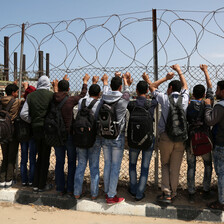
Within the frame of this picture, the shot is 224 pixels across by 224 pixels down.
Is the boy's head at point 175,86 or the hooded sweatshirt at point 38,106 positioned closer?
the boy's head at point 175,86

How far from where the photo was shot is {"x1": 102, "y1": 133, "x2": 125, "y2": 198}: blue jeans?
317cm

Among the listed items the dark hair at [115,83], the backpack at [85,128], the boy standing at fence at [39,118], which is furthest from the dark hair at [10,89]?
the dark hair at [115,83]

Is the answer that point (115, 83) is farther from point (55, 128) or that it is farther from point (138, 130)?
point (55, 128)

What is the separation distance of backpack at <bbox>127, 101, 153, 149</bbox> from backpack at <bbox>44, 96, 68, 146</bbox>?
2.97 ft

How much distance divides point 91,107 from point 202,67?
5.05 ft

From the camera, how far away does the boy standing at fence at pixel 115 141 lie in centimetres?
313

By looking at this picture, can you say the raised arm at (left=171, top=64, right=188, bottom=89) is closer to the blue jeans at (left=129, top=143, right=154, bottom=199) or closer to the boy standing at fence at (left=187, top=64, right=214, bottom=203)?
the boy standing at fence at (left=187, top=64, right=214, bottom=203)

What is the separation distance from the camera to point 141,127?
3.05 m

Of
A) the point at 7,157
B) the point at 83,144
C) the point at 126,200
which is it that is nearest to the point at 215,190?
the point at 126,200

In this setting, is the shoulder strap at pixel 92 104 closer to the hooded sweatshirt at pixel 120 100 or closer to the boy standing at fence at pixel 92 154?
the boy standing at fence at pixel 92 154

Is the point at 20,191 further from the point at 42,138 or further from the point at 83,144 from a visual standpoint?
the point at 83,144

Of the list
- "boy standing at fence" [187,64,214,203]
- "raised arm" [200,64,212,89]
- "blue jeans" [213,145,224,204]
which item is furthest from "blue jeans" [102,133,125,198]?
"raised arm" [200,64,212,89]

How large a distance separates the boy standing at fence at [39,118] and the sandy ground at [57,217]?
1.30ft

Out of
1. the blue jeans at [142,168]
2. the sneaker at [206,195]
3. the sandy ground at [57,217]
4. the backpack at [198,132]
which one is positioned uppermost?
the backpack at [198,132]
